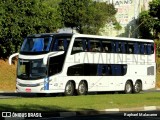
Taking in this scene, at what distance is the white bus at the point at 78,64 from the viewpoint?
2938 cm

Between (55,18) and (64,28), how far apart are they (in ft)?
51.6

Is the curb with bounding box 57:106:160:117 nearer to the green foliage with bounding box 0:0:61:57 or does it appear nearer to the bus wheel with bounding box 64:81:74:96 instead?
the bus wheel with bounding box 64:81:74:96

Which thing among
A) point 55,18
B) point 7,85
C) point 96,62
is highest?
point 55,18

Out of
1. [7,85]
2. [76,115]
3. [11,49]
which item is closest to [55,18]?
[11,49]

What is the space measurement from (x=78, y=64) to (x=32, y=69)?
3.02 metres

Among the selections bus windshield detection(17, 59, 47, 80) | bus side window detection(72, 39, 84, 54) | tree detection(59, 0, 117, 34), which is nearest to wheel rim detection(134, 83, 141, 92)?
bus side window detection(72, 39, 84, 54)

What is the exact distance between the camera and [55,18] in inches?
2149

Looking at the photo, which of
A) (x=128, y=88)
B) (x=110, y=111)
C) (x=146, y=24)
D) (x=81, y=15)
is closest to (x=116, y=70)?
(x=128, y=88)

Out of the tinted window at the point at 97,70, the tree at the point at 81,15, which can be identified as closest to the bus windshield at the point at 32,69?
the tinted window at the point at 97,70

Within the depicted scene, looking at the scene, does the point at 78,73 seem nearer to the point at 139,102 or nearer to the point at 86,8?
the point at 139,102

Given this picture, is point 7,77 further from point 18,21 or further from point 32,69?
point 32,69

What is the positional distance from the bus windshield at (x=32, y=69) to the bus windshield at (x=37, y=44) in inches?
27.2

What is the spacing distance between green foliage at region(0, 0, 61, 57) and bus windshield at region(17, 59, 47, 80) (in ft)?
59.8

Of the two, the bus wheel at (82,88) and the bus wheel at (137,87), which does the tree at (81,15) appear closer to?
the bus wheel at (137,87)
